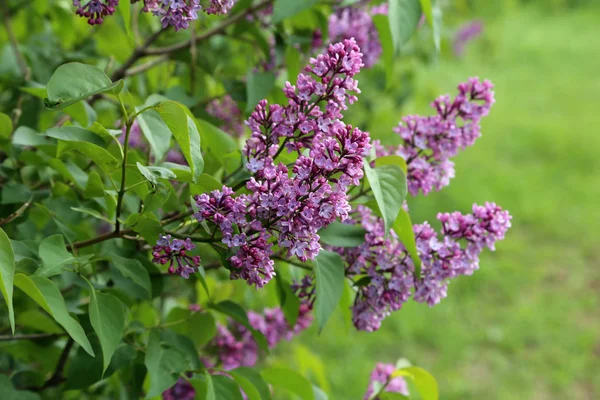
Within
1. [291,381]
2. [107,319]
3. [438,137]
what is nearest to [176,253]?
[107,319]

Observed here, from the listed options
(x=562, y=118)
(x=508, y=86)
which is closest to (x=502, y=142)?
(x=562, y=118)

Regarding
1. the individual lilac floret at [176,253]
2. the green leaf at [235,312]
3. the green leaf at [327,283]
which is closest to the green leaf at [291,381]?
the green leaf at [235,312]

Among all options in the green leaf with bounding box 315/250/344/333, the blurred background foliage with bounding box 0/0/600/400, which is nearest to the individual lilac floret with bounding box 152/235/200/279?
the green leaf with bounding box 315/250/344/333

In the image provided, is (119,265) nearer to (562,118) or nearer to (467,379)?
(467,379)

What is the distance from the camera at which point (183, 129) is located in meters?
0.78

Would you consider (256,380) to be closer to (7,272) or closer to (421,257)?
(421,257)

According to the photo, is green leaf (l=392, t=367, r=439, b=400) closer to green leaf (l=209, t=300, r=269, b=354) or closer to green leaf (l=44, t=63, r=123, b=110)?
green leaf (l=209, t=300, r=269, b=354)

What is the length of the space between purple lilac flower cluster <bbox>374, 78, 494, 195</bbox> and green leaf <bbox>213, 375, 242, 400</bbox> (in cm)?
38

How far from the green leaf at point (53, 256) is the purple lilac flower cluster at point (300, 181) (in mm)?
169

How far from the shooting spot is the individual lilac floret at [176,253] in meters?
0.85

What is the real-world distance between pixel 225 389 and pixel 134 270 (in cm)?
19

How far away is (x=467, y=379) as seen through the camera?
10.7 ft

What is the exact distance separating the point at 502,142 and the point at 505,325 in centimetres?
234

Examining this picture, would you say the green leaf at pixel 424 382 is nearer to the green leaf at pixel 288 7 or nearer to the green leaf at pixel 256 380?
the green leaf at pixel 256 380
